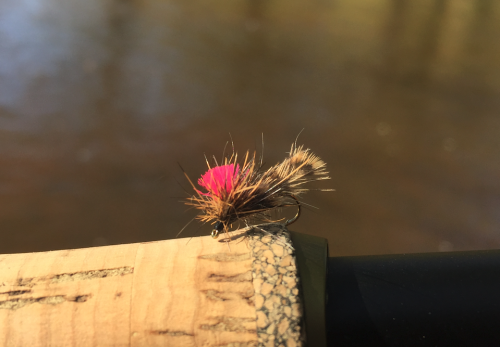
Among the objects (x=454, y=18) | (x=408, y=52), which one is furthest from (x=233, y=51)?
(x=454, y=18)

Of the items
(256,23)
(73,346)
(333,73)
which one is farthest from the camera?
(256,23)

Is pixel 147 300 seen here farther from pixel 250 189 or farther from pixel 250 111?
pixel 250 111

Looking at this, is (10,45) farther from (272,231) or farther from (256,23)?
(272,231)

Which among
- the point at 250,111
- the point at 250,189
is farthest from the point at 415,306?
the point at 250,111

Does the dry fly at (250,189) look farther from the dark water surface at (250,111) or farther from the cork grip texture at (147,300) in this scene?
the dark water surface at (250,111)

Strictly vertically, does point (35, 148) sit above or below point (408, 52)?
below

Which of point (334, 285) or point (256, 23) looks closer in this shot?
point (334, 285)
